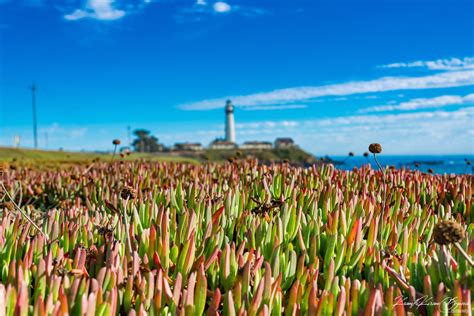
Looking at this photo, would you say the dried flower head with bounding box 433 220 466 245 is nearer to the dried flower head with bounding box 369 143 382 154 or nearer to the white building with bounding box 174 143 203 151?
the dried flower head with bounding box 369 143 382 154

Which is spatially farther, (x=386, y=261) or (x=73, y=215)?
(x=73, y=215)

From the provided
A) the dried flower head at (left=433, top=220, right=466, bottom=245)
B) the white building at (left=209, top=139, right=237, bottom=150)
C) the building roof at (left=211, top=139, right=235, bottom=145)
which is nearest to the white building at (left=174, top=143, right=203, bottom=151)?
the building roof at (left=211, top=139, right=235, bottom=145)

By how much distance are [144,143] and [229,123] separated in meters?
32.0

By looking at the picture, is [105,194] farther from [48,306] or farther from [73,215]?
[48,306]

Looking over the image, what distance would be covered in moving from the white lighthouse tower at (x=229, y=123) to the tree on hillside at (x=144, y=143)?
25.1 m

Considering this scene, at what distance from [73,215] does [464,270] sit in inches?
117

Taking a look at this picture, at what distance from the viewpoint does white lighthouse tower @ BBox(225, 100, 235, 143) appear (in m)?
116

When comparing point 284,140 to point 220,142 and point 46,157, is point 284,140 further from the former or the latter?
point 46,157

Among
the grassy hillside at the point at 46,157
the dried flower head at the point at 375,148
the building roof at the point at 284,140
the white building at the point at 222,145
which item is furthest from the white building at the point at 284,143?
the dried flower head at the point at 375,148

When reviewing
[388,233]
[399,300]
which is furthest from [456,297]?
[388,233]

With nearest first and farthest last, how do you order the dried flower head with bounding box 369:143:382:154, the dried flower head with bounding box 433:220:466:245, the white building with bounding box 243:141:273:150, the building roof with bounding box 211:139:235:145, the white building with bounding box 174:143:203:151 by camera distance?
1. the dried flower head with bounding box 433:220:466:245
2. the dried flower head with bounding box 369:143:382:154
3. the building roof with bounding box 211:139:235:145
4. the white building with bounding box 174:143:203:151
5. the white building with bounding box 243:141:273:150

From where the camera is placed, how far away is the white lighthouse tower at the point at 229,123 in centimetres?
11618

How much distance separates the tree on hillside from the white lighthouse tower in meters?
25.1

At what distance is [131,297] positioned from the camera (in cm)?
226
